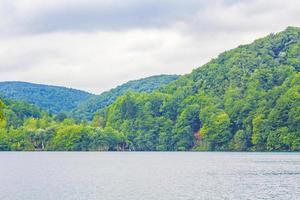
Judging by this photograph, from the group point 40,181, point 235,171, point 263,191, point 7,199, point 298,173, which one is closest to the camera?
point 7,199

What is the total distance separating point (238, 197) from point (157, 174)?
36.5 m

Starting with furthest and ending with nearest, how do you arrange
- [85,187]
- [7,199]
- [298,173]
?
[298,173] < [85,187] < [7,199]

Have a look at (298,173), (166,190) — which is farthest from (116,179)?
(298,173)

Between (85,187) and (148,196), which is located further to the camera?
(85,187)

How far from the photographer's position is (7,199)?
6425 cm

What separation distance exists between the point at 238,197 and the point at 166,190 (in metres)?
10.6

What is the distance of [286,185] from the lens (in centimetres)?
8000

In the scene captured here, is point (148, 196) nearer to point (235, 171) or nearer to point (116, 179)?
point (116, 179)

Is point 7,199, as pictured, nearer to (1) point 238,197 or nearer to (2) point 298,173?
(1) point 238,197

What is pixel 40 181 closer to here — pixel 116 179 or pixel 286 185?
pixel 116 179

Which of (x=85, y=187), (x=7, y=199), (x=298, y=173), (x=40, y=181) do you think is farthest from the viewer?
(x=298, y=173)

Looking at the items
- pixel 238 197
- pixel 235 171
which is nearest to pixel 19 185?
pixel 238 197

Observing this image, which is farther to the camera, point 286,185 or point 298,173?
point 298,173

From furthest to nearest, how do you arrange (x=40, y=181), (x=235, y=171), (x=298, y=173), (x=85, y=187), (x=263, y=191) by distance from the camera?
(x=235, y=171) < (x=298, y=173) < (x=40, y=181) < (x=85, y=187) < (x=263, y=191)
